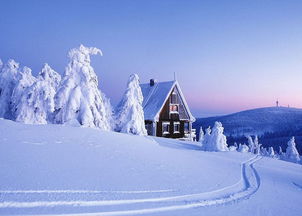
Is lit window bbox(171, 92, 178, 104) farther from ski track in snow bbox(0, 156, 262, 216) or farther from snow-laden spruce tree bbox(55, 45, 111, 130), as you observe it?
ski track in snow bbox(0, 156, 262, 216)

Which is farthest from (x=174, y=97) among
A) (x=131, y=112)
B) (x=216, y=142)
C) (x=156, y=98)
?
(x=216, y=142)

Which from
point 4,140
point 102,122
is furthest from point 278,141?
point 4,140

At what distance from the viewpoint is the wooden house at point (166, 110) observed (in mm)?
35125

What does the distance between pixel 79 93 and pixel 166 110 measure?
17374 mm

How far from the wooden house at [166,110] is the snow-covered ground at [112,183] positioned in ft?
73.5

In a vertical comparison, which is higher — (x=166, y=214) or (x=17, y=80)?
(x=17, y=80)

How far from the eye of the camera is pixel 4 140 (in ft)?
32.4

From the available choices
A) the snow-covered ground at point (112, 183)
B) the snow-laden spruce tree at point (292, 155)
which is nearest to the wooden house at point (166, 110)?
the snow-covered ground at point (112, 183)

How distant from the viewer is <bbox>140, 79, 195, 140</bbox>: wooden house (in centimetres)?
3512

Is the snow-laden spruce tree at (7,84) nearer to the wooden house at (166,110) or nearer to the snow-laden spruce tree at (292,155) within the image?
the wooden house at (166,110)

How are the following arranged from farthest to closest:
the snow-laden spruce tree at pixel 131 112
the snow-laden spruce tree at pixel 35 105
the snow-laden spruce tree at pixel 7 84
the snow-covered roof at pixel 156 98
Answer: the snow-covered roof at pixel 156 98, the snow-laden spruce tree at pixel 7 84, the snow-laden spruce tree at pixel 131 112, the snow-laden spruce tree at pixel 35 105

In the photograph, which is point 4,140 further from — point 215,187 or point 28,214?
point 215,187

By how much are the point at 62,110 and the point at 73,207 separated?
599 inches

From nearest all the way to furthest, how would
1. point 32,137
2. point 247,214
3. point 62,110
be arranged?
point 247,214 < point 32,137 < point 62,110
